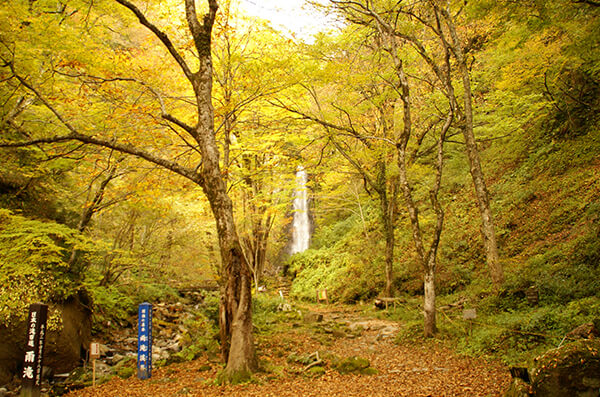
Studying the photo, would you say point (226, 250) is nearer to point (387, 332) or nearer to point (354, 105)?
point (387, 332)

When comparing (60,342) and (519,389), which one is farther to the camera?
(60,342)

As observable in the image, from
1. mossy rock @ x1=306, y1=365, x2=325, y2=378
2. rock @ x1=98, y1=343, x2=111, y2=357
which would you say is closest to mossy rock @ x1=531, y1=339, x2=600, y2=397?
mossy rock @ x1=306, y1=365, x2=325, y2=378

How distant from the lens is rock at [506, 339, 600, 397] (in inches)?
115

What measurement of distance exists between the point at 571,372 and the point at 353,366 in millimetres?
3504

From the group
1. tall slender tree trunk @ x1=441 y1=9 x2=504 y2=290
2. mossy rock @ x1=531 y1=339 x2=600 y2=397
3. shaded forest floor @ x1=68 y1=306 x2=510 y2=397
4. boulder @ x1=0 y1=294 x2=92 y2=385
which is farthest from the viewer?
tall slender tree trunk @ x1=441 y1=9 x2=504 y2=290

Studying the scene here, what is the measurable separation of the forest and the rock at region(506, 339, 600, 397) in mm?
525

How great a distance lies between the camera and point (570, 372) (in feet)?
9.77

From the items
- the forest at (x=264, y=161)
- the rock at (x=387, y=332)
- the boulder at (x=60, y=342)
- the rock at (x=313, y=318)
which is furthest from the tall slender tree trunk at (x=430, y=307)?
the boulder at (x=60, y=342)

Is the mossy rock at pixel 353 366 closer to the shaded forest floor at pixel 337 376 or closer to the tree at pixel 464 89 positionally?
the shaded forest floor at pixel 337 376

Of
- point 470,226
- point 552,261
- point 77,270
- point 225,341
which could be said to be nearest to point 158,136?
point 77,270

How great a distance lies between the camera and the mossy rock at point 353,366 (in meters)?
5.71

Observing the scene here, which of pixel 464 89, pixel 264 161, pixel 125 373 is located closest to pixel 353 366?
pixel 125 373

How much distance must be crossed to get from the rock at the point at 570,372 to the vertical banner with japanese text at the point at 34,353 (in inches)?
248

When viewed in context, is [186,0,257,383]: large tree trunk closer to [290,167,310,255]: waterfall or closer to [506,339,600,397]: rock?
[506,339,600,397]: rock
